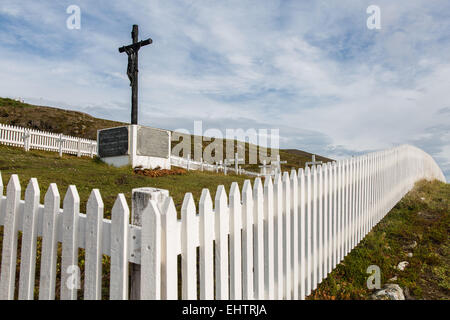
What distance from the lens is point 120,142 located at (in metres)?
13.4

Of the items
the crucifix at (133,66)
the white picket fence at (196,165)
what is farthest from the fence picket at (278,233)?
the white picket fence at (196,165)

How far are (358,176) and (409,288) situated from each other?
7.16 feet

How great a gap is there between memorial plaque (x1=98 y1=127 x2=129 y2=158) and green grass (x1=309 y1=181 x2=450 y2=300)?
10.1 metres

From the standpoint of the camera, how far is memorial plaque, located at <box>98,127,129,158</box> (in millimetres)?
13227

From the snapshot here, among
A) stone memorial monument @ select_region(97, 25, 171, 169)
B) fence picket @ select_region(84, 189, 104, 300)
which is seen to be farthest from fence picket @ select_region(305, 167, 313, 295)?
stone memorial monument @ select_region(97, 25, 171, 169)

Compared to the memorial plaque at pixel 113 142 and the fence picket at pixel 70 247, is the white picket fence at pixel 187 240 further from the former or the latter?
the memorial plaque at pixel 113 142

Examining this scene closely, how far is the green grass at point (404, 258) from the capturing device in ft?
14.8

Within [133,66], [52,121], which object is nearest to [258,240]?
[133,66]

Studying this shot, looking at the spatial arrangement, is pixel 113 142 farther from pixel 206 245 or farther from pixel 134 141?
pixel 206 245

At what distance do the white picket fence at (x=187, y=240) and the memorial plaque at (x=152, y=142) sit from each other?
10031 millimetres

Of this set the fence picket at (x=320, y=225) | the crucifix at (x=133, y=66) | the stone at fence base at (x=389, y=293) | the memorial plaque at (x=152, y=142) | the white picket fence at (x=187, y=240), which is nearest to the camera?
the white picket fence at (x=187, y=240)

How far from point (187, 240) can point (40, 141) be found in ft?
65.5
